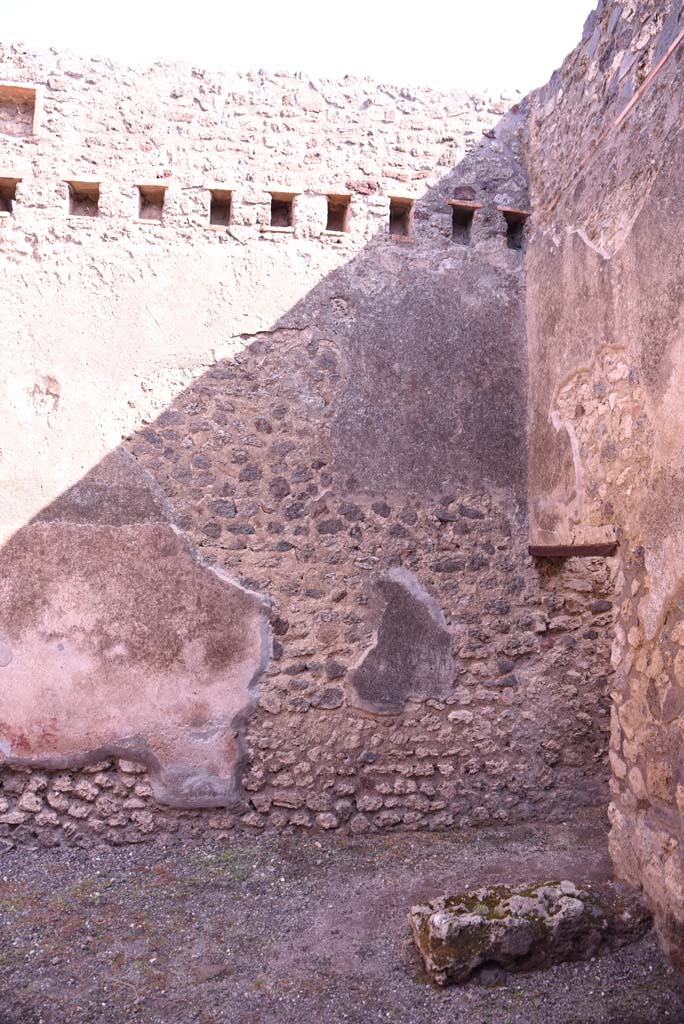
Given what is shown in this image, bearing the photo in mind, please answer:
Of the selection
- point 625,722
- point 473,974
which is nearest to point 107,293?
point 625,722

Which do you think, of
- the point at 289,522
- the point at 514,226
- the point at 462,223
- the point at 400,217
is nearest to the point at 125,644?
the point at 289,522

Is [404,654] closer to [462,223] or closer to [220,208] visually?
[462,223]

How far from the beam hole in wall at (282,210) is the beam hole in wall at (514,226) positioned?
1.29 meters

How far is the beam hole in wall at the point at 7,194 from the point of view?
167 inches

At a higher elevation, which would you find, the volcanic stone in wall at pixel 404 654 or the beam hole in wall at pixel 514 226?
the beam hole in wall at pixel 514 226

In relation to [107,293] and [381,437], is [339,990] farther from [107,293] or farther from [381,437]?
[107,293]

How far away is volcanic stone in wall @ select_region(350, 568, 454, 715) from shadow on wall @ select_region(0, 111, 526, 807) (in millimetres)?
11

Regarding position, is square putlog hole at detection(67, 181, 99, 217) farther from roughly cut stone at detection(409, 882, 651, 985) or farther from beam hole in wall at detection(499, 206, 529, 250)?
roughly cut stone at detection(409, 882, 651, 985)

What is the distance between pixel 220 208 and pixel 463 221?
148cm

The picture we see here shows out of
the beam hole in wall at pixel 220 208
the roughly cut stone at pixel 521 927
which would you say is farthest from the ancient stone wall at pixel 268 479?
the roughly cut stone at pixel 521 927

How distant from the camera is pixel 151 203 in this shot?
175 inches

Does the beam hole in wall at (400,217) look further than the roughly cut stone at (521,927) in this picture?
Yes

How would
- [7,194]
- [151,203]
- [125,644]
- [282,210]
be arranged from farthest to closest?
[282,210], [151,203], [7,194], [125,644]

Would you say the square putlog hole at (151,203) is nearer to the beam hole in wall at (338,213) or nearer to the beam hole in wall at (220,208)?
the beam hole in wall at (220,208)
